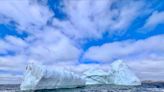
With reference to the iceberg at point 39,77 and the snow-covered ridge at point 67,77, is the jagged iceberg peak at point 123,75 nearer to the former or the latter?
the snow-covered ridge at point 67,77

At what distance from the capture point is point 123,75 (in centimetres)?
5041

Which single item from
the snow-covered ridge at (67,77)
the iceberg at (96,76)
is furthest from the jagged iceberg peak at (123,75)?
the iceberg at (96,76)

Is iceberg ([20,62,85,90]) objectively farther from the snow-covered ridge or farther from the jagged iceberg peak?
the jagged iceberg peak

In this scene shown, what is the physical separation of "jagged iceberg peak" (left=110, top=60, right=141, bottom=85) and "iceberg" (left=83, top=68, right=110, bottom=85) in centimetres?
286

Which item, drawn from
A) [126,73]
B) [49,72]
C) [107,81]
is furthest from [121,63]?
[49,72]

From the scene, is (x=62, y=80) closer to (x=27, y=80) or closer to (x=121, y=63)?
(x=27, y=80)

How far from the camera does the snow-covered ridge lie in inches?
1016

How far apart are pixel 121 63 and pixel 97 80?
8.42 m

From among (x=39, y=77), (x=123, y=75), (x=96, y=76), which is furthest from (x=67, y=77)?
(x=96, y=76)

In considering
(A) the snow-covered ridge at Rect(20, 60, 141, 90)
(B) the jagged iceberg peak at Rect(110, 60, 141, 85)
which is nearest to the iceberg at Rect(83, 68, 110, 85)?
(A) the snow-covered ridge at Rect(20, 60, 141, 90)

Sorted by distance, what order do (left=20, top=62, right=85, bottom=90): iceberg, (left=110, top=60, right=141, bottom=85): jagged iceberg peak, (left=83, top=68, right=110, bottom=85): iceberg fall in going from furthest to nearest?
(left=83, top=68, right=110, bottom=85): iceberg → (left=110, top=60, right=141, bottom=85): jagged iceberg peak → (left=20, top=62, right=85, bottom=90): iceberg

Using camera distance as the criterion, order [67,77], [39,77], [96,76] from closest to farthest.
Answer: [39,77], [67,77], [96,76]

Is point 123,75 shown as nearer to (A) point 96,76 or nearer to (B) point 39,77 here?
(A) point 96,76

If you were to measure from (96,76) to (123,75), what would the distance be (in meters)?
7.50
